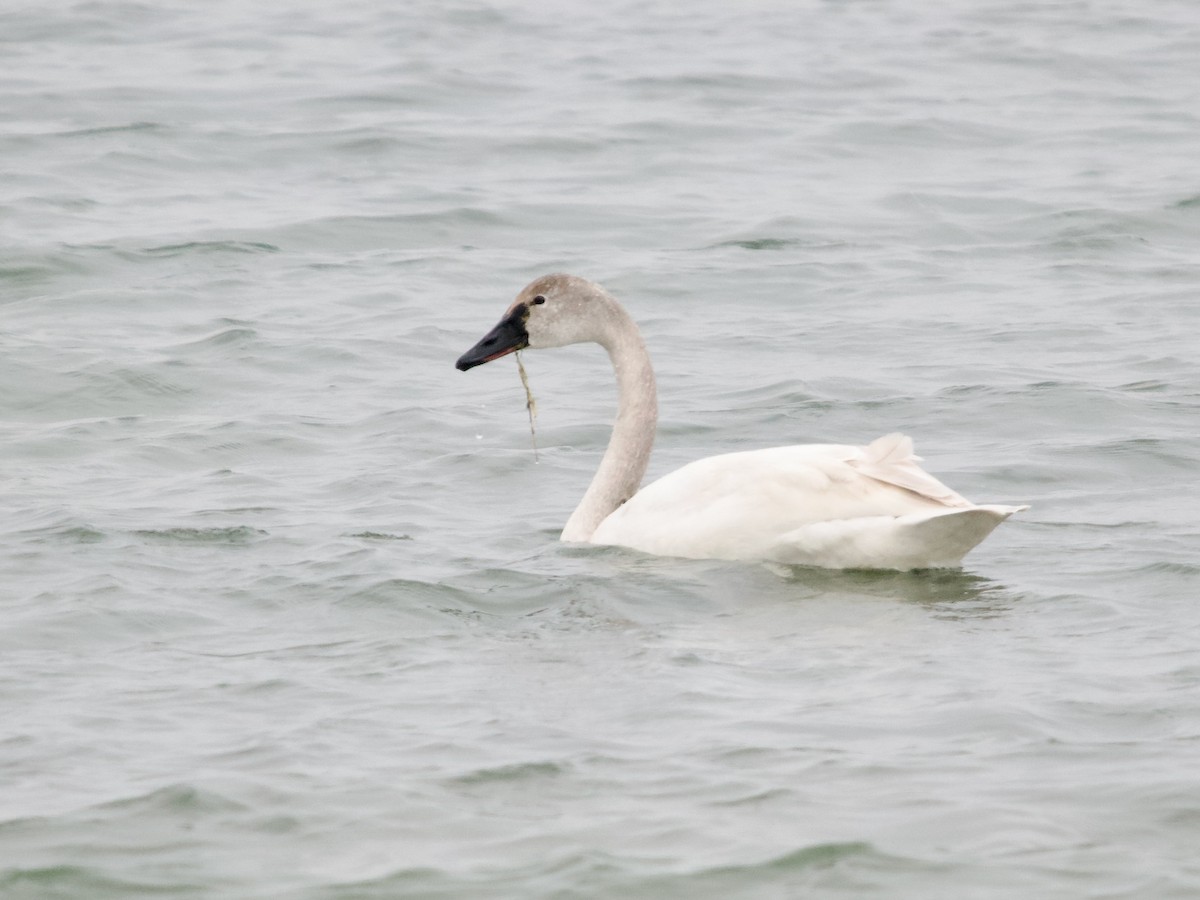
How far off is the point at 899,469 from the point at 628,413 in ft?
5.18

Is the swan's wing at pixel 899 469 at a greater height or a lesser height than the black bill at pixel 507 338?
lesser

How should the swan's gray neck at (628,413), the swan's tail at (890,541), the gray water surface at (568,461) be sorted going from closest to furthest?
1. the gray water surface at (568,461)
2. the swan's tail at (890,541)
3. the swan's gray neck at (628,413)

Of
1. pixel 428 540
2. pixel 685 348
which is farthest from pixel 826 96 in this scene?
pixel 428 540

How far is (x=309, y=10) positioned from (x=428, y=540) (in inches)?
721

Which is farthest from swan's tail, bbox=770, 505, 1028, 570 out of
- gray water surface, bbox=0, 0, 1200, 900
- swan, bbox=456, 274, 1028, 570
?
gray water surface, bbox=0, 0, 1200, 900

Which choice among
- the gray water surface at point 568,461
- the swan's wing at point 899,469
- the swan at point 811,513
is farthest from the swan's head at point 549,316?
the swan's wing at point 899,469

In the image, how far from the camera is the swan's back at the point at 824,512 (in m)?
8.04

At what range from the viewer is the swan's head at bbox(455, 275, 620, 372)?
932 cm

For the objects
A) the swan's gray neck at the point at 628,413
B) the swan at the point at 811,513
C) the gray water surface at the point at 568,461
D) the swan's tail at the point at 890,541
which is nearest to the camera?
the gray water surface at the point at 568,461

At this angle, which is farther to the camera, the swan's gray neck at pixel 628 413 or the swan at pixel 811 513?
the swan's gray neck at pixel 628 413

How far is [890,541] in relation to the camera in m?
8.04

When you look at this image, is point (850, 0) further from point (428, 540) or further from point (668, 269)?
point (428, 540)

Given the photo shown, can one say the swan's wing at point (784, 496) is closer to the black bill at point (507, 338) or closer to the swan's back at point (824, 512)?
the swan's back at point (824, 512)

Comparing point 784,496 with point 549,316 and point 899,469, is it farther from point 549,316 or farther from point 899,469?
point 549,316
